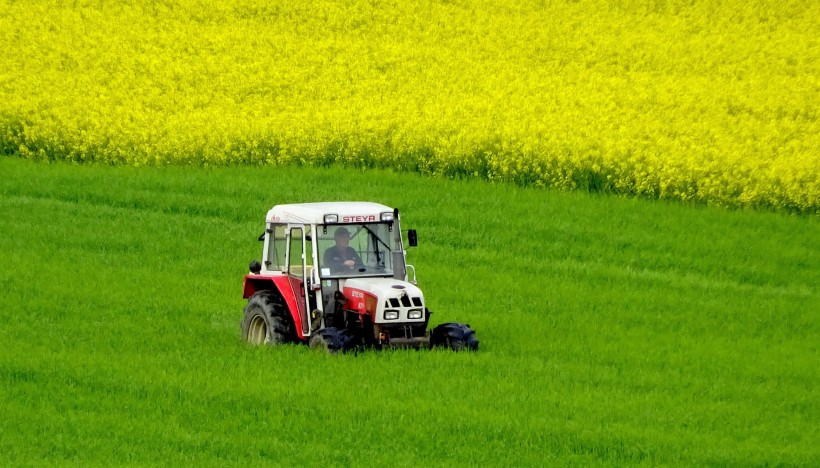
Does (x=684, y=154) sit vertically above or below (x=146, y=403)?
above

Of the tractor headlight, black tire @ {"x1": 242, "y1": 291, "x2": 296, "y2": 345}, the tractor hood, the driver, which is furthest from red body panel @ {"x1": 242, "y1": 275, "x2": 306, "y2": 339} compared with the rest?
the tractor headlight

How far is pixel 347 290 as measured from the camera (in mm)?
15758

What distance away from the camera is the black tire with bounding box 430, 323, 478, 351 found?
51.2ft

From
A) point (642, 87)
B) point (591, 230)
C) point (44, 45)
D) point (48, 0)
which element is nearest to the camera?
point (591, 230)

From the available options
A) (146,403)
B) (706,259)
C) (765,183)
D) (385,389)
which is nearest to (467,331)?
(385,389)

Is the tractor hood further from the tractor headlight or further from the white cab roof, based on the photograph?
the white cab roof

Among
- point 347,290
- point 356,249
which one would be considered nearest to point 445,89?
point 356,249

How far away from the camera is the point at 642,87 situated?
107 ft

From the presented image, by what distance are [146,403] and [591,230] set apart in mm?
11806

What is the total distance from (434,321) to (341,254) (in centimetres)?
256

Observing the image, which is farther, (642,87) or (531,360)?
(642,87)

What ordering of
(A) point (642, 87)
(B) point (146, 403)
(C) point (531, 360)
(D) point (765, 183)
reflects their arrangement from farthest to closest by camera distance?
1. (A) point (642, 87)
2. (D) point (765, 183)
3. (C) point (531, 360)
4. (B) point (146, 403)

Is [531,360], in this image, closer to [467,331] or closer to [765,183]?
[467,331]

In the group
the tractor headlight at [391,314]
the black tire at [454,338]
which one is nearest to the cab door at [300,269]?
the tractor headlight at [391,314]
